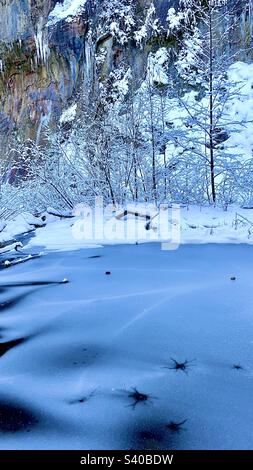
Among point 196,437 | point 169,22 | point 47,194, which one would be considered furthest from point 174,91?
point 169,22

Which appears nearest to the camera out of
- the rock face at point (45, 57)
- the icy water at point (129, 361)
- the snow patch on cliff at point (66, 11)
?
the icy water at point (129, 361)

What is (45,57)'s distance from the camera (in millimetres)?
22297

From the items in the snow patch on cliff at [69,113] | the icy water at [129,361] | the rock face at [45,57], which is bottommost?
the icy water at [129,361]

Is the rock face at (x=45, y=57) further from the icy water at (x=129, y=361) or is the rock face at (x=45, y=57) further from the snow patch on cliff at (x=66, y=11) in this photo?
the icy water at (x=129, y=361)

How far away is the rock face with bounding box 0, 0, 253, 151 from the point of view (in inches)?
734

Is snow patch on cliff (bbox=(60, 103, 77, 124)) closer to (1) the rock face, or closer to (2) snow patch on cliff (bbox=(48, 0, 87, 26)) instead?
(1) the rock face

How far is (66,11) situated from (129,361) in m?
22.9

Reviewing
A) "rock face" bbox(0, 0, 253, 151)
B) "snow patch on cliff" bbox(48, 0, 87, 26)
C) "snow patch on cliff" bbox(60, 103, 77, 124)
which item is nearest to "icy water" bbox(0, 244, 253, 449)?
"snow patch on cliff" bbox(60, 103, 77, 124)

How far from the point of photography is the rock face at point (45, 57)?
18641 millimetres

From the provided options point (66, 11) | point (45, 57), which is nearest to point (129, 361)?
point (66, 11)

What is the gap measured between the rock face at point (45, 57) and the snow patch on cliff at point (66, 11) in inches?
6.6

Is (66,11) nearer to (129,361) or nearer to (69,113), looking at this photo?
(69,113)

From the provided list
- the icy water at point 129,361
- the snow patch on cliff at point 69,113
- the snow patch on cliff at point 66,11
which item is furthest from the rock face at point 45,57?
the icy water at point 129,361

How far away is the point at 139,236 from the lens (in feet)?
14.2
